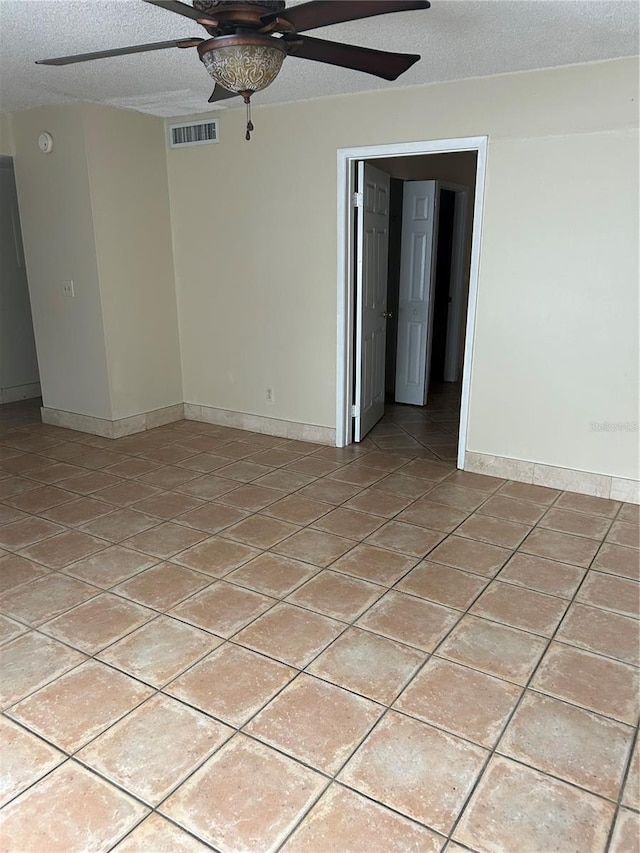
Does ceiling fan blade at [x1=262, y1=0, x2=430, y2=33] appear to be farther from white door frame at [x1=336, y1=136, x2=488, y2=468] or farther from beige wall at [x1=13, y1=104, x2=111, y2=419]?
beige wall at [x1=13, y1=104, x2=111, y2=419]

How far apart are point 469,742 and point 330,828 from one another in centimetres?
52

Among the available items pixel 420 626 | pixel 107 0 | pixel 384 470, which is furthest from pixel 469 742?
pixel 107 0

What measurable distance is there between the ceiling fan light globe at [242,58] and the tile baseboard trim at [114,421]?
3312 millimetres

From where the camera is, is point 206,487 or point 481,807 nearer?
point 481,807

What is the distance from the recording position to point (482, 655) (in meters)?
2.28

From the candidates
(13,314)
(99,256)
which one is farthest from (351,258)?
(13,314)

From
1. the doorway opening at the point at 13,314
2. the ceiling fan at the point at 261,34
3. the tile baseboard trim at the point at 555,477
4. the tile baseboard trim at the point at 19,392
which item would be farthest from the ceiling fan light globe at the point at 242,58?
the tile baseboard trim at the point at 19,392

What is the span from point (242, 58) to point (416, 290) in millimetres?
3942

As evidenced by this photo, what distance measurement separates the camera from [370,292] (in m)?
4.70

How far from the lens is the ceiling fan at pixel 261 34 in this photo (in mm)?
1833

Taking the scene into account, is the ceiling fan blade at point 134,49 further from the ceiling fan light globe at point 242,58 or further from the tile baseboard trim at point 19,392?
the tile baseboard trim at point 19,392

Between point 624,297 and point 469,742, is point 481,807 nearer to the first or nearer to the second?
point 469,742

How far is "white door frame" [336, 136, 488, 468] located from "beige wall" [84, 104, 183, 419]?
1614 millimetres

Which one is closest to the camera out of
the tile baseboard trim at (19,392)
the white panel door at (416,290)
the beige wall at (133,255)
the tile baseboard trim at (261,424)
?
the beige wall at (133,255)
